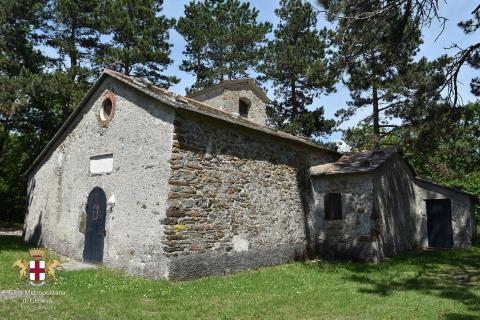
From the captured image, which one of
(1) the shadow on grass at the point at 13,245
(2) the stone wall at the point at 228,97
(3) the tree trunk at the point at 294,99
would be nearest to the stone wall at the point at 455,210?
(2) the stone wall at the point at 228,97

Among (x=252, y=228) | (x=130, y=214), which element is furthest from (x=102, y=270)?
(x=252, y=228)

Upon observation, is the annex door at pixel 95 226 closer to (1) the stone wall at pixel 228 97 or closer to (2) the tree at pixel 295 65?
(1) the stone wall at pixel 228 97

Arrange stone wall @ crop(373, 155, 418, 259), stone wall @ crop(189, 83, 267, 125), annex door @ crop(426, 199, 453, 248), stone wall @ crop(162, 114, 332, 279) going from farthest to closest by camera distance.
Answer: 1. stone wall @ crop(189, 83, 267, 125)
2. annex door @ crop(426, 199, 453, 248)
3. stone wall @ crop(373, 155, 418, 259)
4. stone wall @ crop(162, 114, 332, 279)

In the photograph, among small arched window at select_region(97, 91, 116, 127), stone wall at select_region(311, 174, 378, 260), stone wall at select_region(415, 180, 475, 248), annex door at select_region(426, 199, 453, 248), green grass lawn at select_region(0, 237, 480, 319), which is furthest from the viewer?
annex door at select_region(426, 199, 453, 248)

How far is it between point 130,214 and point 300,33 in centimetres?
2031

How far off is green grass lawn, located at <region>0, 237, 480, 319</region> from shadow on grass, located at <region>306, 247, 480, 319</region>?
23 mm

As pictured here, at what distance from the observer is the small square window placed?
1362 cm

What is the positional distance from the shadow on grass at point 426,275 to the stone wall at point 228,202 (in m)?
1.76

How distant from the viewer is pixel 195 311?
6559 millimetres

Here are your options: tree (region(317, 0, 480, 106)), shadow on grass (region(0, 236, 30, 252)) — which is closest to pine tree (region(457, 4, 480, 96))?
tree (region(317, 0, 480, 106))

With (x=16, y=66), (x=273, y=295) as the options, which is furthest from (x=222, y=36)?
(x=273, y=295)

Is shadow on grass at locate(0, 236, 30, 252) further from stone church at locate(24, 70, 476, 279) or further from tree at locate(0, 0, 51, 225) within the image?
tree at locate(0, 0, 51, 225)

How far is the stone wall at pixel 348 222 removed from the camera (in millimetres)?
12695

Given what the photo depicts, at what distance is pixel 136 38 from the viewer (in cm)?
2280
